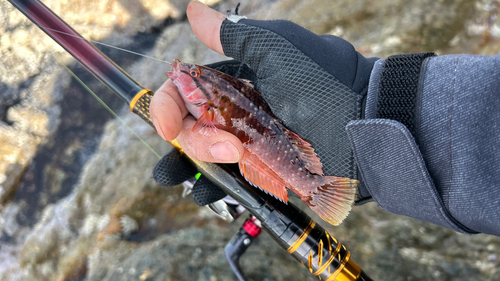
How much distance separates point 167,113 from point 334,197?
4.16 feet

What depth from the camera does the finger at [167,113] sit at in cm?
171

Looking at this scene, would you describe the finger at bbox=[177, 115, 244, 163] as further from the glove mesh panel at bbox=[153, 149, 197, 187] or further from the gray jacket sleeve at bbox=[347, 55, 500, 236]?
the gray jacket sleeve at bbox=[347, 55, 500, 236]

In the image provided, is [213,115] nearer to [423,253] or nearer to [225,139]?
[225,139]

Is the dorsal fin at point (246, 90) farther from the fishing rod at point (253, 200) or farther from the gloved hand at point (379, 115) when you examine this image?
the fishing rod at point (253, 200)

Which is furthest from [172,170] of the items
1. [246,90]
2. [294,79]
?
[294,79]

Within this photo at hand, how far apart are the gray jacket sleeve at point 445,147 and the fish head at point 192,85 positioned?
100 centimetres

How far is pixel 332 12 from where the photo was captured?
441 centimetres

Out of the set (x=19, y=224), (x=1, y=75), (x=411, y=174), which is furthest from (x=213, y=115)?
(x=19, y=224)

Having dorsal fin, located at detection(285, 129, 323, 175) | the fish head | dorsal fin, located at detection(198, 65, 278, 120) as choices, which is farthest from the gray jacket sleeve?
the fish head

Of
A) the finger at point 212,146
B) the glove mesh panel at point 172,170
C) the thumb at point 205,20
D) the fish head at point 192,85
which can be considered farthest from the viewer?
the glove mesh panel at point 172,170

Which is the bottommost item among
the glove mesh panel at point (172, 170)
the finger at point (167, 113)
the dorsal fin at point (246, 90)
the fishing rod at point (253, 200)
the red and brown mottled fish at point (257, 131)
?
the glove mesh panel at point (172, 170)

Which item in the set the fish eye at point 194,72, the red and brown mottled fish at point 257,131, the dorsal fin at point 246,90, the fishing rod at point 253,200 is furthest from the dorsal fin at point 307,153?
the fish eye at point 194,72

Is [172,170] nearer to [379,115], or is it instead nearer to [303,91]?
A: [303,91]

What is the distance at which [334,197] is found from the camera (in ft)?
6.15
